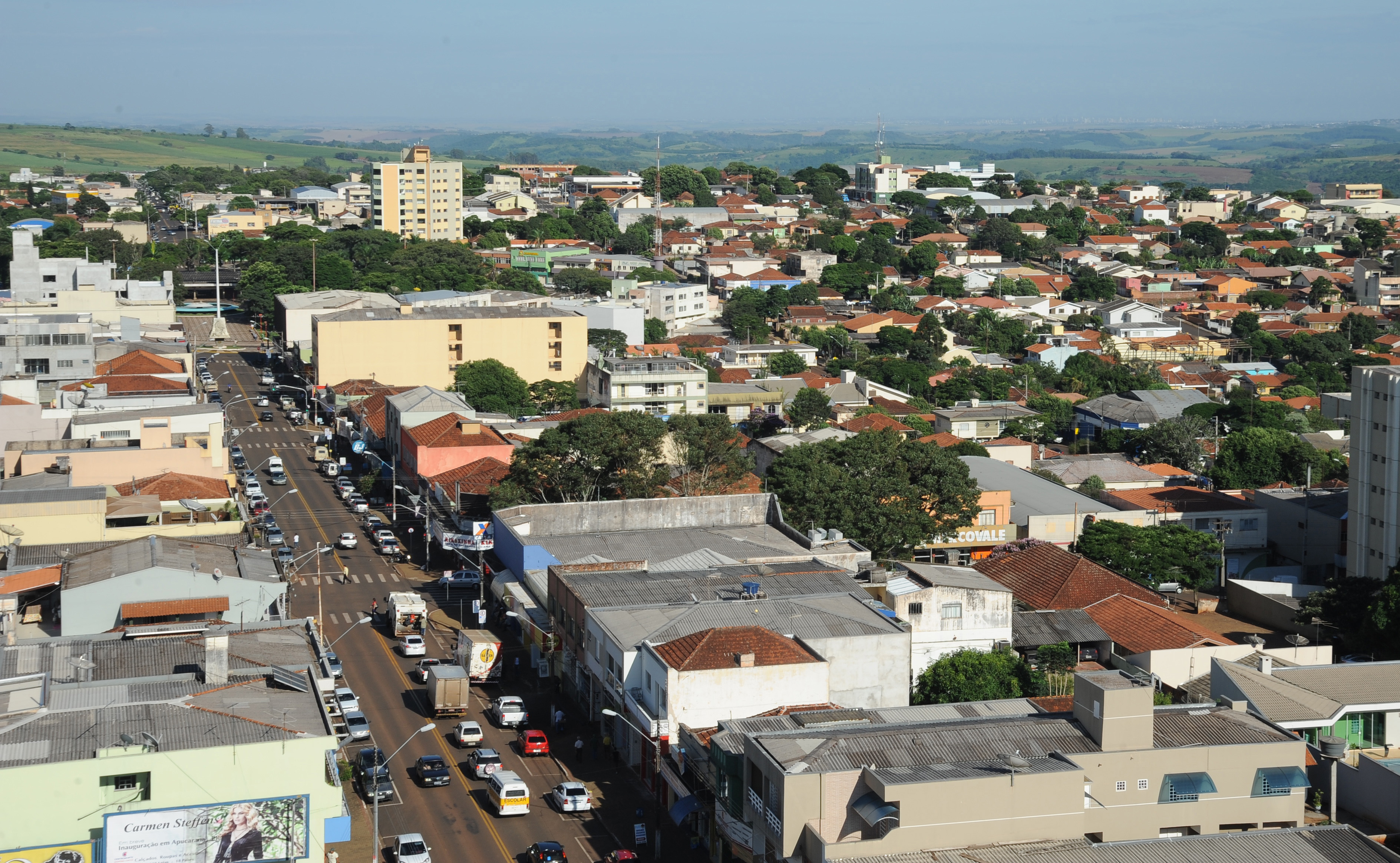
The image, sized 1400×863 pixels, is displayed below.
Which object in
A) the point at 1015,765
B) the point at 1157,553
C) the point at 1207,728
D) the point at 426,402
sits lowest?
the point at 1157,553

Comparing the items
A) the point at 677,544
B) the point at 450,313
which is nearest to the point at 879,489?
the point at 677,544

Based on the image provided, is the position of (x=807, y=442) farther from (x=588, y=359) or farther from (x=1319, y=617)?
(x=588, y=359)

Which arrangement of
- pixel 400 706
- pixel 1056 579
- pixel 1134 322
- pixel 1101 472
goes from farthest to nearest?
pixel 1134 322 < pixel 1101 472 < pixel 1056 579 < pixel 400 706

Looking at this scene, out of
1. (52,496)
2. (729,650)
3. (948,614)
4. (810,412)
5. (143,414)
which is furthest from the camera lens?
(810,412)

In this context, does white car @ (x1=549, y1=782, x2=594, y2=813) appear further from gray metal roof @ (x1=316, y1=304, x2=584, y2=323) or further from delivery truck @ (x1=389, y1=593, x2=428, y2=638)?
gray metal roof @ (x1=316, y1=304, x2=584, y2=323)

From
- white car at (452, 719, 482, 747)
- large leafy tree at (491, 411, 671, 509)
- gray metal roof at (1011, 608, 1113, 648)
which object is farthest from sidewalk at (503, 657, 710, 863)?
large leafy tree at (491, 411, 671, 509)

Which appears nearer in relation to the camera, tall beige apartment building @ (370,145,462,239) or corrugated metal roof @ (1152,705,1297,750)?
corrugated metal roof @ (1152,705,1297,750)

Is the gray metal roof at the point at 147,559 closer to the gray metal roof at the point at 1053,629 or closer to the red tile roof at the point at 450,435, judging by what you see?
the red tile roof at the point at 450,435

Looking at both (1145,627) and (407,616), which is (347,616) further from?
(1145,627)
